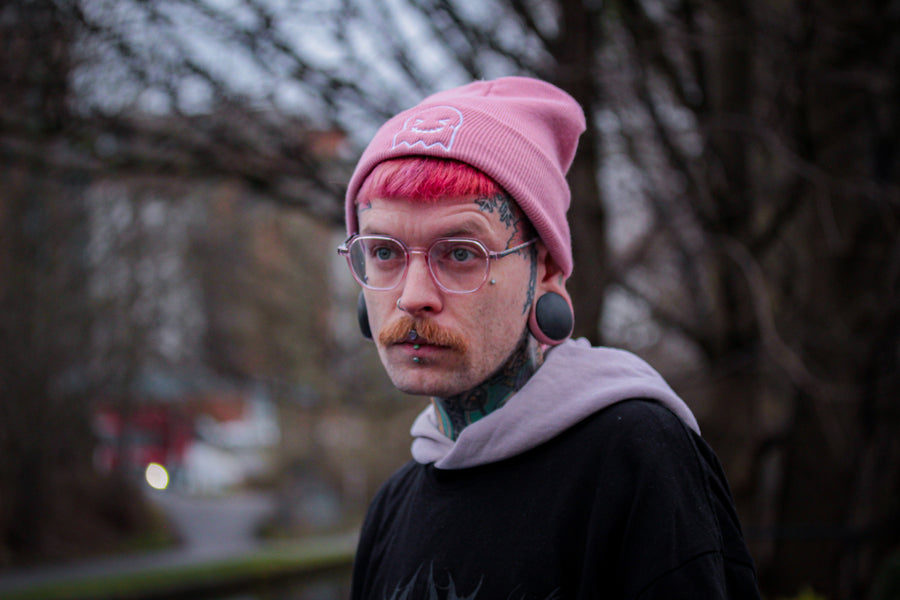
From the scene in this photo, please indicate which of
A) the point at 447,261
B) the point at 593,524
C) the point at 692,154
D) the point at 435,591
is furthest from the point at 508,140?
the point at 692,154

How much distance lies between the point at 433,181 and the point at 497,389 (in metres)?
0.45

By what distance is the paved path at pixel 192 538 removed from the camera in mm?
14055

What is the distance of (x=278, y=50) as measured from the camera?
476 cm

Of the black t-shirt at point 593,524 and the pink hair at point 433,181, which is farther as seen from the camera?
the pink hair at point 433,181

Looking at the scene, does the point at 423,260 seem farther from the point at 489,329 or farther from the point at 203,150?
the point at 203,150

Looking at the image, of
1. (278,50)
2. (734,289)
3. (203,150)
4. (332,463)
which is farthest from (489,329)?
(332,463)

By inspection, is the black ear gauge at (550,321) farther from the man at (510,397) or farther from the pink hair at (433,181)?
the pink hair at (433,181)

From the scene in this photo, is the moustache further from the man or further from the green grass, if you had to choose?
the green grass

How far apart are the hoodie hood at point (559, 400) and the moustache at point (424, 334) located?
161 millimetres

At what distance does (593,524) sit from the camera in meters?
1.49

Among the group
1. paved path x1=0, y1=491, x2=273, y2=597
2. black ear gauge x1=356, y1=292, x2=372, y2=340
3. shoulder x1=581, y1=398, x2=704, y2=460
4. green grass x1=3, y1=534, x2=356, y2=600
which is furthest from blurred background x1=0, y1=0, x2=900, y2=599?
paved path x1=0, y1=491, x2=273, y2=597

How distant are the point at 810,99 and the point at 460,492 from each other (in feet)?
16.2

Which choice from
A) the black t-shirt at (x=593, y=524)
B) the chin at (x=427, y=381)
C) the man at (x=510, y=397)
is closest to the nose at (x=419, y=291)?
the man at (x=510, y=397)

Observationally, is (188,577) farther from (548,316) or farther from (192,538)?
(548,316)
